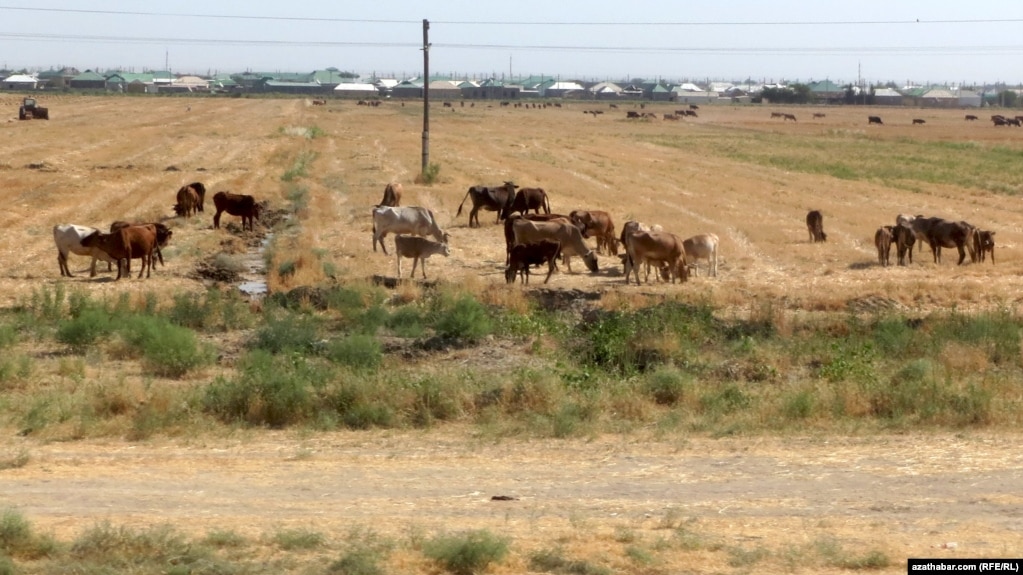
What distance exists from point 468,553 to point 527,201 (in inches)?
902

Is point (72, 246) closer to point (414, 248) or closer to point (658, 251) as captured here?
point (414, 248)

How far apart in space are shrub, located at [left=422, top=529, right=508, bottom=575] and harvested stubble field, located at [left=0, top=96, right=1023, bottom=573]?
0.48 feet

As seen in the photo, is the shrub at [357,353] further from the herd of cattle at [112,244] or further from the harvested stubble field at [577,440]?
the herd of cattle at [112,244]

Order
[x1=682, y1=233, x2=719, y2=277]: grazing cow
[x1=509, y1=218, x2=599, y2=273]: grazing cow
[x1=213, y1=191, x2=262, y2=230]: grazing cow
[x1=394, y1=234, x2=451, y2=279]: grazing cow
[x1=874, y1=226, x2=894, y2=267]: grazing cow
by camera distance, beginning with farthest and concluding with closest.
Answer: [x1=213, y1=191, x2=262, y2=230]: grazing cow
[x1=874, y1=226, x2=894, y2=267]: grazing cow
[x1=509, y1=218, x2=599, y2=273]: grazing cow
[x1=682, y1=233, x2=719, y2=277]: grazing cow
[x1=394, y1=234, x2=451, y2=279]: grazing cow

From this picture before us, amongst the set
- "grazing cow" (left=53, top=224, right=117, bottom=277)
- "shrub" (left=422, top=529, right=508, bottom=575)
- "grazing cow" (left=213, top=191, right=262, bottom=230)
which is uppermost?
"grazing cow" (left=213, top=191, right=262, bottom=230)

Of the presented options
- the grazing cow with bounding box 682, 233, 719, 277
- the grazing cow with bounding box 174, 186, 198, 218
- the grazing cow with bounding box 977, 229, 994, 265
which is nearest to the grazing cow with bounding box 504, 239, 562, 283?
the grazing cow with bounding box 682, 233, 719, 277

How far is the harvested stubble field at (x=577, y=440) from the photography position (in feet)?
29.7

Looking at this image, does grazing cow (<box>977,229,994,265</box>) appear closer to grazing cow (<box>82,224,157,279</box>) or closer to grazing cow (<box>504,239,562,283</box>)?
grazing cow (<box>504,239,562,283</box>)

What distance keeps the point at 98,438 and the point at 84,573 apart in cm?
460

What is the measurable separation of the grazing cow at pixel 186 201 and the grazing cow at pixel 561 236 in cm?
1111

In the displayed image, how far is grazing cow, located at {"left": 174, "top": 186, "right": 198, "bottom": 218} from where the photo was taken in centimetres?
3134

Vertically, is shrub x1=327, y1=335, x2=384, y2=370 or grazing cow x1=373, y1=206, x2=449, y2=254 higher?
grazing cow x1=373, y1=206, x2=449, y2=254

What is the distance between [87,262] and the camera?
79.3 feet

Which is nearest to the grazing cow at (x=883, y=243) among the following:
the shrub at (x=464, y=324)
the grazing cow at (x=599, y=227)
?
the grazing cow at (x=599, y=227)
